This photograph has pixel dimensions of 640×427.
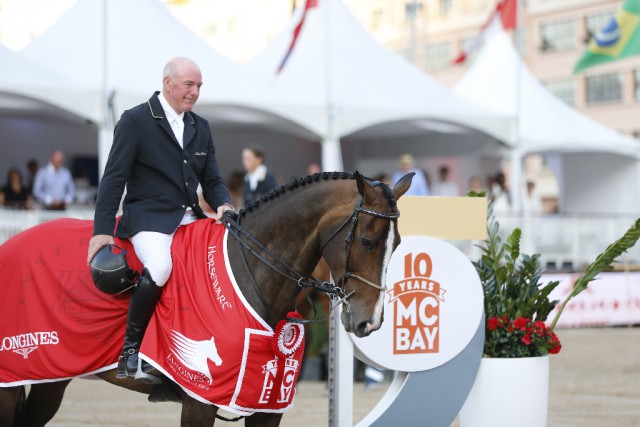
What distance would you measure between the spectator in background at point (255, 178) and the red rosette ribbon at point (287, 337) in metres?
5.70

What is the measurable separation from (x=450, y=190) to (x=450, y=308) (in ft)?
36.9

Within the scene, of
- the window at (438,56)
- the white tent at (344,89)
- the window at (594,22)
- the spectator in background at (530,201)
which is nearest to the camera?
the white tent at (344,89)

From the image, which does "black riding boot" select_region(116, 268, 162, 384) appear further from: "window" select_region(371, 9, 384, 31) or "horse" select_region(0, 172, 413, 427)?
"window" select_region(371, 9, 384, 31)

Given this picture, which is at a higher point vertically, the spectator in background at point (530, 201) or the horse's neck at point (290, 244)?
the spectator in background at point (530, 201)

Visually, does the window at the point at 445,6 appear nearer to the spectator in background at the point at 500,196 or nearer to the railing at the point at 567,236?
the spectator in background at the point at 500,196

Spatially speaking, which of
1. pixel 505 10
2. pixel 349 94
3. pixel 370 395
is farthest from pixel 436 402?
pixel 505 10

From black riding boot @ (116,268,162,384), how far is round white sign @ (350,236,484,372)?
4.87ft

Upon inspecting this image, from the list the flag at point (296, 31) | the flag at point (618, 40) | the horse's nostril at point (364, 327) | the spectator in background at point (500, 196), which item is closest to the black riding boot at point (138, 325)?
the horse's nostril at point (364, 327)

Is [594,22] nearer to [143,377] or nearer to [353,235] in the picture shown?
[353,235]

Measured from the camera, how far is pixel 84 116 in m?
12.1

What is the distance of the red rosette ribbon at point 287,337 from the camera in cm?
414

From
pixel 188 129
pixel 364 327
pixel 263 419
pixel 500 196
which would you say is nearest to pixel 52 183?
pixel 500 196

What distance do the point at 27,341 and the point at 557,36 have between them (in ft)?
146

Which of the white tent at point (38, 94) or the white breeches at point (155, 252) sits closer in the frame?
the white breeches at point (155, 252)
